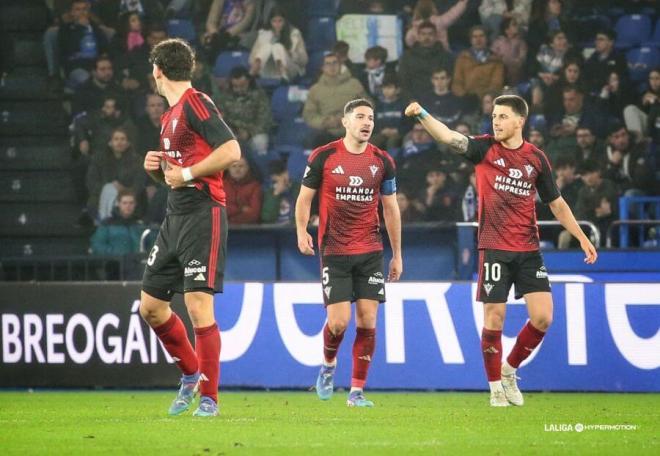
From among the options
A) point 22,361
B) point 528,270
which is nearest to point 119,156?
point 22,361

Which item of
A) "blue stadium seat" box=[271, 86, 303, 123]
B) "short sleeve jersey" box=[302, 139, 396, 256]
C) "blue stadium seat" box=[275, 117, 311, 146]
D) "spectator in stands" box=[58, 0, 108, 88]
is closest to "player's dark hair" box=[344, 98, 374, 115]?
"short sleeve jersey" box=[302, 139, 396, 256]

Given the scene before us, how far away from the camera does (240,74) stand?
17094 millimetres

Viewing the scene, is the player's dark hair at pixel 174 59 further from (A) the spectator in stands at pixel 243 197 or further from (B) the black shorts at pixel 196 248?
(A) the spectator in stands at pixel 243 197

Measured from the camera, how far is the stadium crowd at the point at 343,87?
16281 mm

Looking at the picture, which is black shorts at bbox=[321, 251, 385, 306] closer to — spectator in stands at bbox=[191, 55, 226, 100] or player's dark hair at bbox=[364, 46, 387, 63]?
player's dark hair at bbox=[364, 46, 387, 63]

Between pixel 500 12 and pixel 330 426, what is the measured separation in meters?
10.6

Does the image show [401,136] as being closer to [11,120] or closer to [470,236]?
[470,236]

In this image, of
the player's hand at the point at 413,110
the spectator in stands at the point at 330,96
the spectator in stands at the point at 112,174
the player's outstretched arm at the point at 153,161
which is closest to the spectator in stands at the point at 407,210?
the spectator in stands at the point at 330,96

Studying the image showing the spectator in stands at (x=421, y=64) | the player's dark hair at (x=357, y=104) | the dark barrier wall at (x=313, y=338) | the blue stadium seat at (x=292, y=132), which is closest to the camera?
the player's dark hair at (x=357, y=104)

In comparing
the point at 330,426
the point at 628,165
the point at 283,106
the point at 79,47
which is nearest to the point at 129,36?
the point at 79,47

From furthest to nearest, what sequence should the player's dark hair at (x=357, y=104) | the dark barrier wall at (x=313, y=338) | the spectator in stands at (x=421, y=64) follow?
the spectator in stands at (x=421, y=64), the dark barrier wall at (x=313, y=338), the player's dark hair at (x=357, y=104)

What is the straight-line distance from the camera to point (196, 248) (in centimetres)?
804

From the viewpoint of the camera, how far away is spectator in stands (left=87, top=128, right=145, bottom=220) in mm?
16750

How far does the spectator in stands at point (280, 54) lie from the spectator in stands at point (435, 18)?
145 cm
